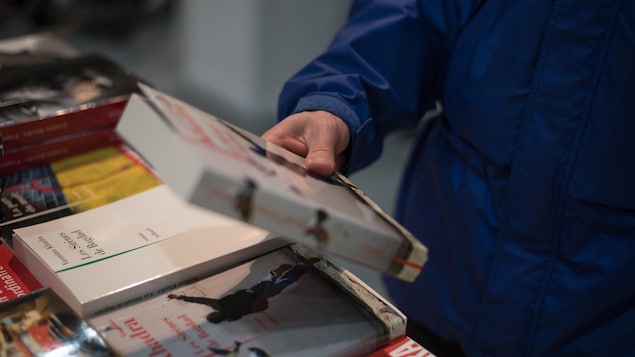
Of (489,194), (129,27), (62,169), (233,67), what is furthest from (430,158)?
(129,27)

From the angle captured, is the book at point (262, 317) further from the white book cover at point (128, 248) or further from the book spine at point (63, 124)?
the book spine at point (63, 124)

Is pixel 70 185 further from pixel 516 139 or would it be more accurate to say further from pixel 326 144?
pixel 516 139

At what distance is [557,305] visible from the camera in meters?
0.96

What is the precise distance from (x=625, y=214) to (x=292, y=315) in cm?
47

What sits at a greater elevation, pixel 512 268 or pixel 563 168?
pixel 563 168

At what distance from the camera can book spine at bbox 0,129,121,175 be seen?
0.99 meters

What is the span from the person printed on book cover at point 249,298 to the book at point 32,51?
671 millimetres

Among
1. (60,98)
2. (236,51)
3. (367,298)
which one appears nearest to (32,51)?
(60,98)

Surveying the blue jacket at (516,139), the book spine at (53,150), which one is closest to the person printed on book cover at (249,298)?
the blue jacket at (516,139)

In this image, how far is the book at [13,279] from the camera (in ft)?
→ 2.48

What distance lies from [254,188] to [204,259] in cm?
22

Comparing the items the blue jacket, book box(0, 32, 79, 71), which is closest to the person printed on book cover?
the blue jacket

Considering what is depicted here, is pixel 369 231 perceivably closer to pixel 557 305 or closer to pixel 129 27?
pixel 557 305

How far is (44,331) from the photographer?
2.15ft
